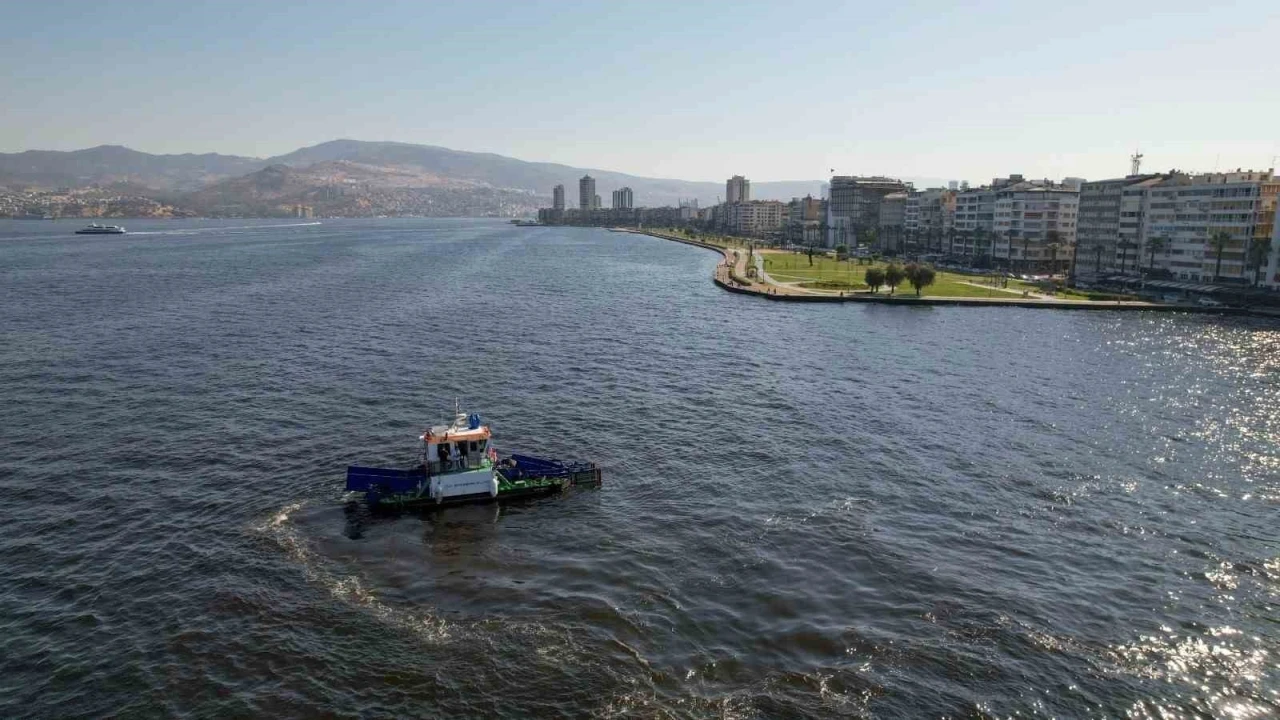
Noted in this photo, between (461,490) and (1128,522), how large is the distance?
30238mm

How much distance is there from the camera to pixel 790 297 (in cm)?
11375

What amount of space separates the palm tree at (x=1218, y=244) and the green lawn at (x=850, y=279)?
2348 centimetres

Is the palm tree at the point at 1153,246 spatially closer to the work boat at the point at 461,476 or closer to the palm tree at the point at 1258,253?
the palm tree at the point at 1258,253

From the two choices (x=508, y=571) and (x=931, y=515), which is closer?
(x=508, y=571)

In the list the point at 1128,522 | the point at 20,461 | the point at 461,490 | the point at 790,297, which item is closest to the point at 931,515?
the point at 1128,522

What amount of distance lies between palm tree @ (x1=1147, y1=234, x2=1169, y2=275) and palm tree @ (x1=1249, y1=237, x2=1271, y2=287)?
15983mm

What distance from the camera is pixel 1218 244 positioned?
114m

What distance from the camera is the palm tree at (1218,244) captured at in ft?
368

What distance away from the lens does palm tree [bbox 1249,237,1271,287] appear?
4186 inches

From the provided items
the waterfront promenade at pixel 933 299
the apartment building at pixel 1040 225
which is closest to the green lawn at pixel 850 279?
the waterfront promenade at pixel 933 299

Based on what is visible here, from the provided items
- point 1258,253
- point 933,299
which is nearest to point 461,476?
point 933,299

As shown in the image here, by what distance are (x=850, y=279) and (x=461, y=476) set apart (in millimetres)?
108670

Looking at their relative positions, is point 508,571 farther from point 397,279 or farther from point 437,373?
point 397,279

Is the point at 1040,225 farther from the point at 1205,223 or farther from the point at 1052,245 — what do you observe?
the point at 1205,223
